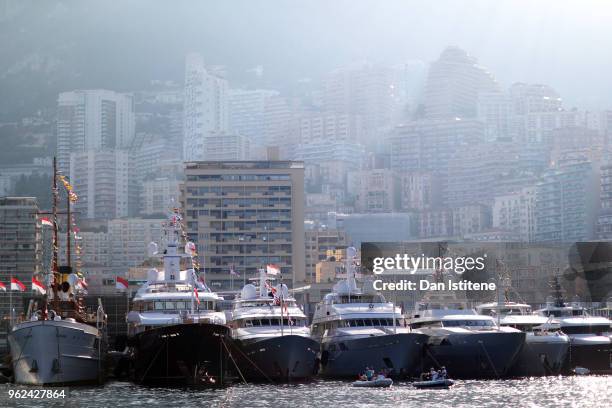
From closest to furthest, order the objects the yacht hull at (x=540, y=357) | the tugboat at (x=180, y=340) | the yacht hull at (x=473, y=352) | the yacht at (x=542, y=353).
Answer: the tugboat at (x=180, y=340) → the yacht hull at (x=473, y=352) → the yacht at (x=542, y=353) → the yacht hull at (x=540, y=357)

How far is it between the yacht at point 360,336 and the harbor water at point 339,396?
2.78 meters

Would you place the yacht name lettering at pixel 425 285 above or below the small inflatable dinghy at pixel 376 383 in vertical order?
above

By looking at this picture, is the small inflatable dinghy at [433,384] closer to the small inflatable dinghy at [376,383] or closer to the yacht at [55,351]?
the small inflatable dinghy at [376,383]

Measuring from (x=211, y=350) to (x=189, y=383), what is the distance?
2.63m

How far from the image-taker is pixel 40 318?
8462 cm

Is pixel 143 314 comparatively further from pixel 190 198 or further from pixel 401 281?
Answer: pixel 190 198

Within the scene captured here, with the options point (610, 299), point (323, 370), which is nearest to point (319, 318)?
point (323, 370)

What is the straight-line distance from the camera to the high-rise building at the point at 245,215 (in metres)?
185

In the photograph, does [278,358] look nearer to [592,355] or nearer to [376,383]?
[376,383]

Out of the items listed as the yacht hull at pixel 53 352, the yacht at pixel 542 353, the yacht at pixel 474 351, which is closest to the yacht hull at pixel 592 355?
the yacht at pixel 542 353

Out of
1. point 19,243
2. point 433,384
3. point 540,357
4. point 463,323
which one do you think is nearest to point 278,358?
point 433,384

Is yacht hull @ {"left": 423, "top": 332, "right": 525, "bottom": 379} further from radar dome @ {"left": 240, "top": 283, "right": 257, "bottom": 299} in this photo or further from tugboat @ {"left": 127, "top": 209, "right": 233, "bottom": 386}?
radar dome @ {"left": 240, "top": 283, "right": 257, "bottom": 299}

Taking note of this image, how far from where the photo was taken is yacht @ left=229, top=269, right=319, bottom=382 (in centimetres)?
8825

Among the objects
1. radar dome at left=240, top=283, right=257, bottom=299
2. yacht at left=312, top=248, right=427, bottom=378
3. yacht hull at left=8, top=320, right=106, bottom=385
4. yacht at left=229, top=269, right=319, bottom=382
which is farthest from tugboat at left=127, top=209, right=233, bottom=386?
yacht at left=312, top=248, right=427, bottom=378
